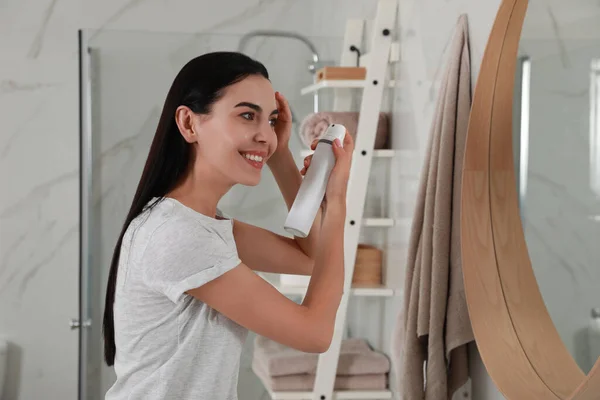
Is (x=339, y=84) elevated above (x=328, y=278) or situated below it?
above

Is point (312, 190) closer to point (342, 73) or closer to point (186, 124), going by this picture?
point (186, 124)

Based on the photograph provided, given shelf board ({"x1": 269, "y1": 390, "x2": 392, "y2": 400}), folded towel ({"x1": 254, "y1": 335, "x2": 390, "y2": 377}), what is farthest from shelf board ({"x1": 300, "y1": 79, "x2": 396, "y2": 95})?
shelf board ({"x1": 269, "y1": 390, "x2": 392, "y2": 400})

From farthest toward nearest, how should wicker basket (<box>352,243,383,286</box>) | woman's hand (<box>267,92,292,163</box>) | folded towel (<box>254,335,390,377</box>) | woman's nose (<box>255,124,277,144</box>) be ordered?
wicker basket (<box>352,243,383,286</box>) → folded towel (<box>254,335,390,377</box>) → woman's hand (<box>267,92,292,163</box>) → woman's nose (<box>255,124,277,144</box>)

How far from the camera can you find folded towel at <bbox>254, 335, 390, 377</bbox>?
7.08 feet

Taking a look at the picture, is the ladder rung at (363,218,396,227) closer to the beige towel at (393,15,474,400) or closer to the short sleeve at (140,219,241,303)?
the beige towel at (393,15,474,400)

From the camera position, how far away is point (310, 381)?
2.20 metres

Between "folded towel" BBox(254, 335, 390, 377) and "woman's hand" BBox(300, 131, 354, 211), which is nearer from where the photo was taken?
"woman's hand" BBox(300, 131, 354, 211)

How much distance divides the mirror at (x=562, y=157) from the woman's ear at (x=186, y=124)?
56cm

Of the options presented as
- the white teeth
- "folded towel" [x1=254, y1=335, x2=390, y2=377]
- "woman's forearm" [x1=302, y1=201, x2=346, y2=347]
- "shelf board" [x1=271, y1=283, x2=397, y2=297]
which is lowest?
"folded towel" [x1=254, y1=335, x2=390, y2=377]

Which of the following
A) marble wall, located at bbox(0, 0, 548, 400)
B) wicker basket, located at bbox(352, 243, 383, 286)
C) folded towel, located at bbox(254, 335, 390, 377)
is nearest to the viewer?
folded towel, located at bbox(254, 335, 390, 377)

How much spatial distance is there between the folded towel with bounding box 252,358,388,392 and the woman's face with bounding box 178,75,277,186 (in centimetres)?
105

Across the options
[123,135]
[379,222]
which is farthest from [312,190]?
[123,135]

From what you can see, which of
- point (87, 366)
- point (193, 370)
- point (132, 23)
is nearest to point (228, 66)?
point (193, 370)

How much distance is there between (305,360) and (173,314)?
106 cm
